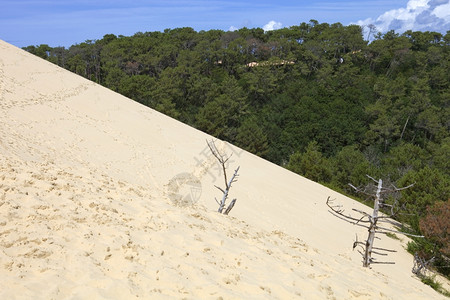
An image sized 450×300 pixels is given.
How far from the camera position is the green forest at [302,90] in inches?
1148

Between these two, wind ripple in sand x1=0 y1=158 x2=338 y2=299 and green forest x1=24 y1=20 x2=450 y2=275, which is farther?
green forest x1=24 y1=20 x2=450 y2=275

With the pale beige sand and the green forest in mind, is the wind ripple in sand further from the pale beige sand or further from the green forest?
the green forest

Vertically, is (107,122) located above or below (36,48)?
below

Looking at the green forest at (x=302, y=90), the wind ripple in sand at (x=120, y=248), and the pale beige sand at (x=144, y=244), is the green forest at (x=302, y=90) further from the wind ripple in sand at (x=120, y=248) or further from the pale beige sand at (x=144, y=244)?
the wind ripple in sand at (x=120, y=248)

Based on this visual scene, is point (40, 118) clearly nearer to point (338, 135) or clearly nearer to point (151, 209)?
point (151, 209)

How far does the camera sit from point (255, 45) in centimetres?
4750

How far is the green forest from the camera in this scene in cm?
2916

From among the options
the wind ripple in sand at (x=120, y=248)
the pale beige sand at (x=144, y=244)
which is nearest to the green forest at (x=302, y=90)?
the pale beige sand at (x=144, y=244)

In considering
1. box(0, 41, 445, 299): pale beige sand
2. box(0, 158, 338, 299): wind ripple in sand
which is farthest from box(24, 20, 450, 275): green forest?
box(0, 158, 338, 299): wind ripple in sand

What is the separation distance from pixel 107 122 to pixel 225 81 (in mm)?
22418

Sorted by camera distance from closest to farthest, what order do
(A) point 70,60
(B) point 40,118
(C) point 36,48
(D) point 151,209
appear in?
(D) point 151,209 < (B) point 40,118 < (A) point 70,60 < (C) point 36,48

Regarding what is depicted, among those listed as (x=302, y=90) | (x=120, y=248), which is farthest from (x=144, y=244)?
(x=302, y=90)

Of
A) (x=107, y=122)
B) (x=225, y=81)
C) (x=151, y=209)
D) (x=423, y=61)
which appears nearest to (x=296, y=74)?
(x=225, y=81)

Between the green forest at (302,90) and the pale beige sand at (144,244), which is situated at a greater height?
the green forest at (302,90)
